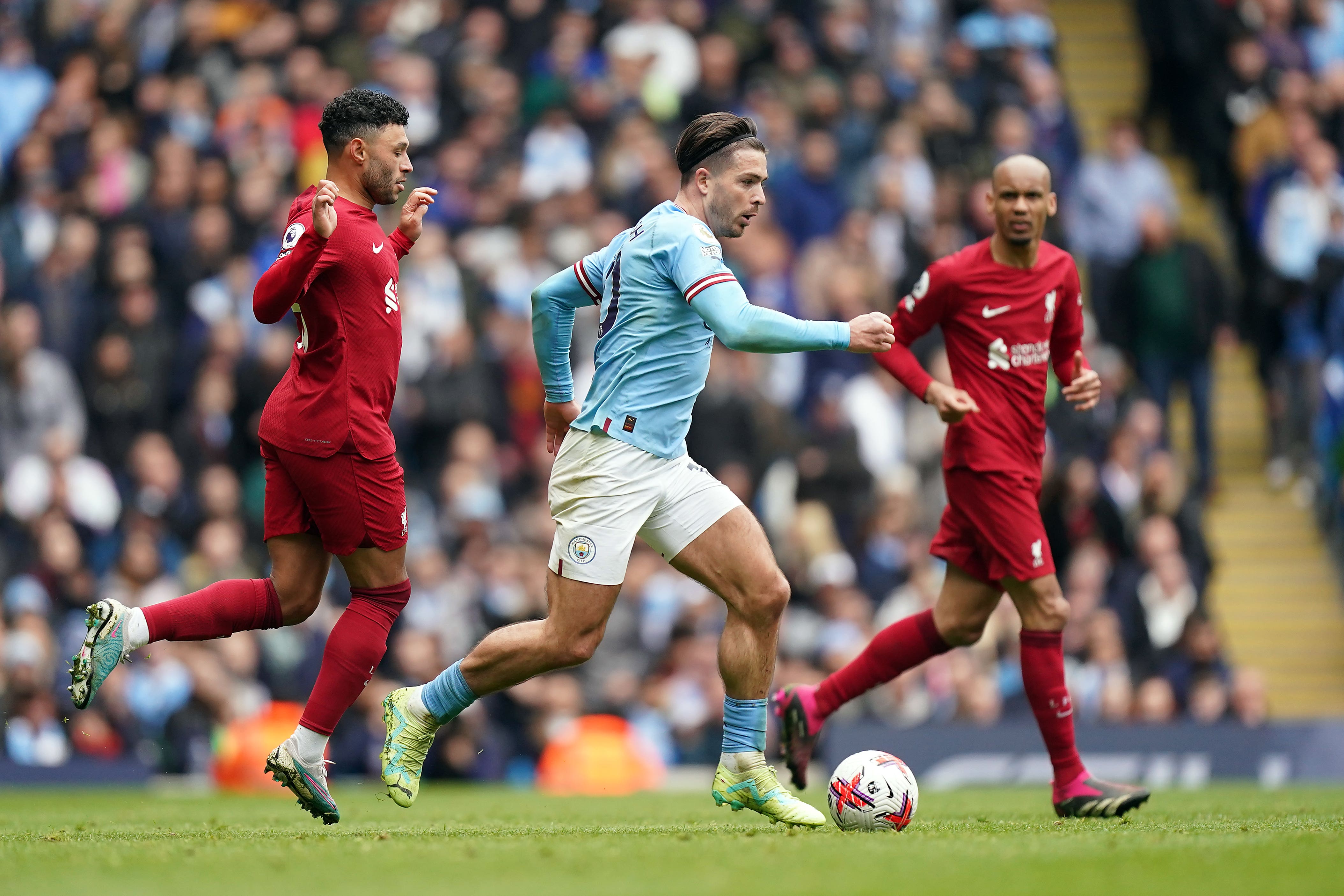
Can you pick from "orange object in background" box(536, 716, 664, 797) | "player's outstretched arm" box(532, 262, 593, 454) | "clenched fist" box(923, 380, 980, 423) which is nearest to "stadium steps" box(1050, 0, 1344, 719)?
"orange object in background" box(536, 716, 664, 797)

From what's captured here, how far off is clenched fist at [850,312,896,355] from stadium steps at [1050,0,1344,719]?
27.9ft

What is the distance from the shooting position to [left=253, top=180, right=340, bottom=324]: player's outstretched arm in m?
6.79

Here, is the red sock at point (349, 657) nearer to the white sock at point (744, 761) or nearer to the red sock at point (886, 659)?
the white sock at point (744, 761)

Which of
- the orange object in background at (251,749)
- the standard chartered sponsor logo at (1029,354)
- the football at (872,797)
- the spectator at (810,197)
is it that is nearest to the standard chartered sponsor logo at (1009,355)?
the standard chartered sponsor logo at (1029,354)

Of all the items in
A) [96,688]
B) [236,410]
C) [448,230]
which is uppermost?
[448,230]

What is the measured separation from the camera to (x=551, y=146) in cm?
1641

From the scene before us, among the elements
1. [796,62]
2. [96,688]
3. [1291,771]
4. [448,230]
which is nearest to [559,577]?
[96,688]

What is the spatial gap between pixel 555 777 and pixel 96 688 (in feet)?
19.4

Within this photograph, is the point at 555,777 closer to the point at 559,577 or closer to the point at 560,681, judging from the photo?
the point at 560,681

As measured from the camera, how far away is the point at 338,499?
719cm

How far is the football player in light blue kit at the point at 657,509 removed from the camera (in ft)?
23.6

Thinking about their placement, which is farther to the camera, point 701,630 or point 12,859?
point 701,630

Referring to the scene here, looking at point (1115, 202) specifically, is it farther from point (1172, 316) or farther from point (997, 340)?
point (997, 340)

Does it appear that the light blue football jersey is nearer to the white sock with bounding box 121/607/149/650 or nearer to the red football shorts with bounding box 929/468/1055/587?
the red football shorts with bounding box 929/468/1055/587
